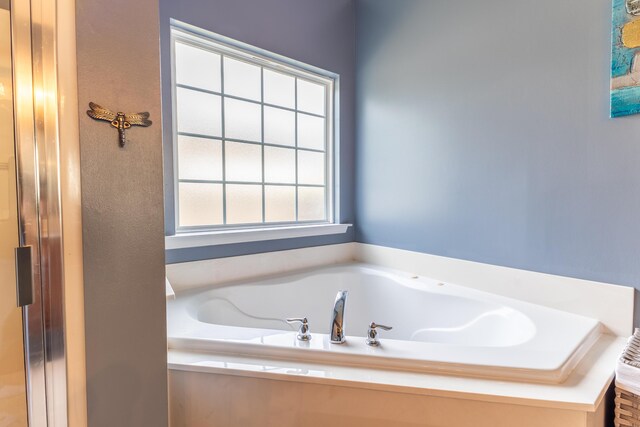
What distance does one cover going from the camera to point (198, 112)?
1801 millimetres

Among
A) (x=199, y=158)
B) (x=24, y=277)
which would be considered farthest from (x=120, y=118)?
(x=199, y=158)

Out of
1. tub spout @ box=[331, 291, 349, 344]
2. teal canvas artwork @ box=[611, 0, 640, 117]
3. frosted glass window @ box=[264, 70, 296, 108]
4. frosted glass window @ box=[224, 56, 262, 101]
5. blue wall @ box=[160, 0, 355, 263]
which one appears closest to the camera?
tub spout @ box=[331, 291, 349, 344]

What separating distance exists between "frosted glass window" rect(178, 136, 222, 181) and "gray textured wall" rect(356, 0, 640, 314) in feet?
3.38

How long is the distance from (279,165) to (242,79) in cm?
56

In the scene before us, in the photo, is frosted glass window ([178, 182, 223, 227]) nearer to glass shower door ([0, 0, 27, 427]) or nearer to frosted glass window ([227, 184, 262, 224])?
frosted glass window ([227, 184, 262, 224])

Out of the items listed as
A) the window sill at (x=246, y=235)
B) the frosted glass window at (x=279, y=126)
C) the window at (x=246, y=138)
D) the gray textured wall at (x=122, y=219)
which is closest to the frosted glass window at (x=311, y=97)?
the window at (x=246, y=138)

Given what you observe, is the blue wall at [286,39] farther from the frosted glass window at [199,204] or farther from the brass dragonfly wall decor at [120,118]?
the brass dragonfly wall decor at [120,118]

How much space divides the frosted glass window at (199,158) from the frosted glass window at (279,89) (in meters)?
0.48

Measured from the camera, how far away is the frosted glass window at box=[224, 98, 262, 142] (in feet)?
6.29

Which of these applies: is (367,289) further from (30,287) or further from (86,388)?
(30,287)

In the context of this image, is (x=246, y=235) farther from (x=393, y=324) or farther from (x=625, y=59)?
(x=625, y=59)

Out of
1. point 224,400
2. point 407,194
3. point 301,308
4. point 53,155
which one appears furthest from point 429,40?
point 224,400

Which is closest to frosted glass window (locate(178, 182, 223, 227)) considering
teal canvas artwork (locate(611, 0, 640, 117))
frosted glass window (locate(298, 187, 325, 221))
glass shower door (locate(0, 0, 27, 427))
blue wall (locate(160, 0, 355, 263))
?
blue wall (locate(160, 0, 355, 263))

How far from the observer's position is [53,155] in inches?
30.0
